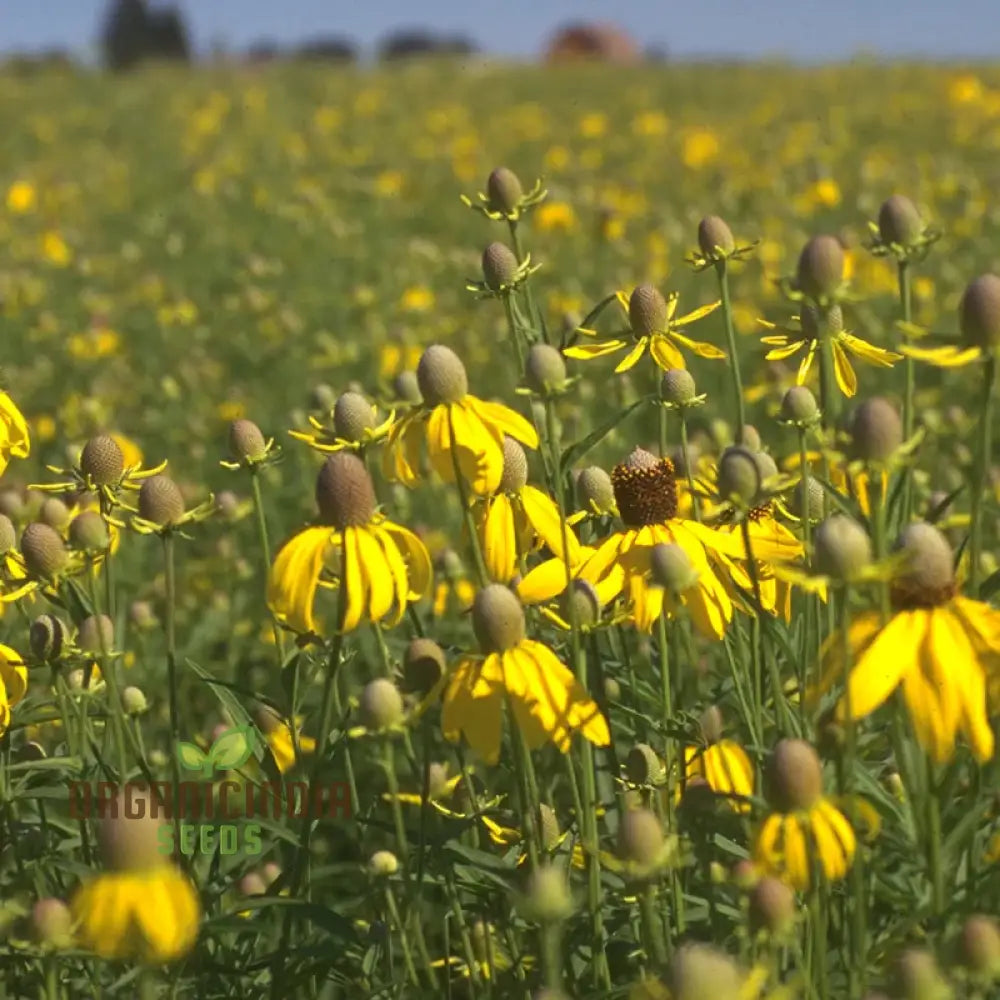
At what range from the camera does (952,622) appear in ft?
4.41

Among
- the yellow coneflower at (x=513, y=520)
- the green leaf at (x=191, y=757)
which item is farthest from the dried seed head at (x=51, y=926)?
the yellow coneflower at (x=513, y=520)

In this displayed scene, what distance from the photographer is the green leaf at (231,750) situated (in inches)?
76.6

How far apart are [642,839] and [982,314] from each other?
0.63m

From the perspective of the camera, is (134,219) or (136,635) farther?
(134,219)

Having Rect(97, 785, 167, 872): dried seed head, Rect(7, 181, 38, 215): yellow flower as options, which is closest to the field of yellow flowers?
Rect(97, 785, 167, 872): dried seed head

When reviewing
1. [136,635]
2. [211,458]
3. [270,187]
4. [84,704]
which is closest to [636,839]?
[84,704]

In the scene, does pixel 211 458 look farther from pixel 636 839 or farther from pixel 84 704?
pixel 636 839

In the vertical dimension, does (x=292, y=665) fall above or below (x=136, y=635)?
above

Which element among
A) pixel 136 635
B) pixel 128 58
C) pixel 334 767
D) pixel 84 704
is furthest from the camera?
pixel 128 58

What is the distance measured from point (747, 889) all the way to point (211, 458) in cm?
404

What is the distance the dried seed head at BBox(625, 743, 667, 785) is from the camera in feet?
5.56

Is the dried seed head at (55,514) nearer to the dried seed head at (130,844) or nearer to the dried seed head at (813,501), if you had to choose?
the dried seed head at (130,844)

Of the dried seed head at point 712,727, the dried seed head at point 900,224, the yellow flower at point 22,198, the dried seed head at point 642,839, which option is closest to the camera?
the dried seed head at point 642,839

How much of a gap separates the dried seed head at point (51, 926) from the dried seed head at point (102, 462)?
785 millimetres
